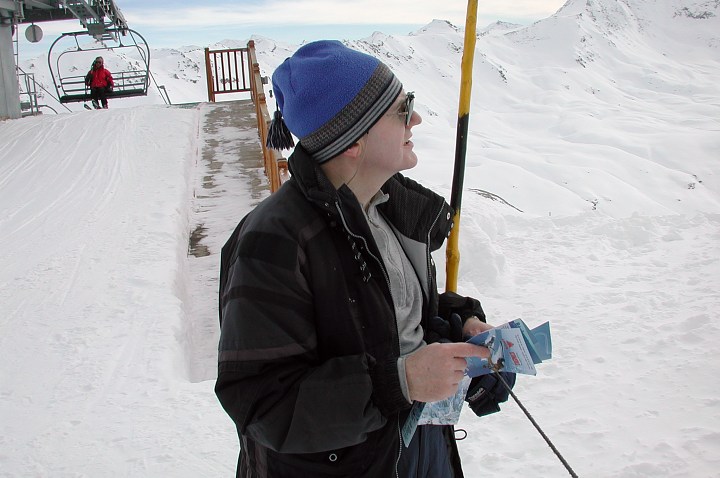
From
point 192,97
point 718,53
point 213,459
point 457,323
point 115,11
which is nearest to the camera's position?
point 457,323

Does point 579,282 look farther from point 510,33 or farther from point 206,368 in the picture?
point 510,33

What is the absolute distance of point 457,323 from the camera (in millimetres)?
1701

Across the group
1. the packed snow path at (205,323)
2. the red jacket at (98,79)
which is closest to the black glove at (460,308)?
the packed snow path at (205,323)

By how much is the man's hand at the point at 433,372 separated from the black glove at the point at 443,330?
1.09 ft

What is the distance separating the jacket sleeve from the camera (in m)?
1.23

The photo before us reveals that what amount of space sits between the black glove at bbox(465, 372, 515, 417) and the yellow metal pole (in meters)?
0.43

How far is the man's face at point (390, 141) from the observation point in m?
1.45

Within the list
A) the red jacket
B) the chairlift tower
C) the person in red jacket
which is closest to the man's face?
the chairlift tower

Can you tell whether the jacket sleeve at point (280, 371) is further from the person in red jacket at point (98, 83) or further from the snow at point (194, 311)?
the person in red jacket at point (98, 83)

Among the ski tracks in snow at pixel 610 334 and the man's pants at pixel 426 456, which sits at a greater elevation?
the man's pants at pixel 426 456

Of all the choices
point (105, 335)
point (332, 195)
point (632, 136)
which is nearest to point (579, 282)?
point (105, 335)

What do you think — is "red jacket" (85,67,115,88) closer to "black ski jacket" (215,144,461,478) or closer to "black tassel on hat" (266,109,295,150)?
"black tassel on hat" (266,109,295,150)

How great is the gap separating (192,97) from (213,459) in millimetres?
80713

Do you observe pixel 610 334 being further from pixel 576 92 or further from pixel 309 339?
pixel 576 92
